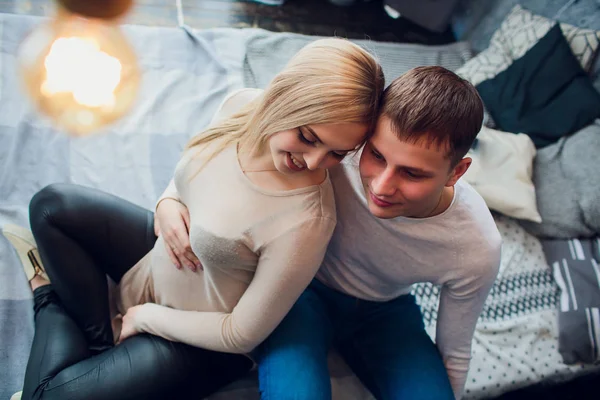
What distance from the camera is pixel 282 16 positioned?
2.51 metres

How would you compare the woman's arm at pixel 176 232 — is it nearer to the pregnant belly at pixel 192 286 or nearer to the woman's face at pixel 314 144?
the pregnant belly at pixel 192 286

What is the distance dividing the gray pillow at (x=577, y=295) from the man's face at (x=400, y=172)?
0.82m

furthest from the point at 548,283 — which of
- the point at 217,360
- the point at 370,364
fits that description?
the point at 217,360

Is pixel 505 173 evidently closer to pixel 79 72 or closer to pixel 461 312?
pixel 461 312

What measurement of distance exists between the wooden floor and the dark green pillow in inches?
28.4

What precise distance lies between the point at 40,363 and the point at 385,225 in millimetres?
768

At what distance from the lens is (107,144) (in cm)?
154

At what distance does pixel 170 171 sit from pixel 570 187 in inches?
51.1

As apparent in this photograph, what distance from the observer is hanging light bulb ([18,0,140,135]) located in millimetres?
1594

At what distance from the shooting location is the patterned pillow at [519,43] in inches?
70.1

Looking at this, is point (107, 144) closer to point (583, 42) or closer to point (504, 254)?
point (504, 254)

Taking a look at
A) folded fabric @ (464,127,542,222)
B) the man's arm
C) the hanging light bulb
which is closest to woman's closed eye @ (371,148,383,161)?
the man's arm

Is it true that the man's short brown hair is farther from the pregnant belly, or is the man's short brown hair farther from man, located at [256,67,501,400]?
the pregnant belly

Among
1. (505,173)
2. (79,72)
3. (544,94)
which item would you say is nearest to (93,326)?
(79,72)
